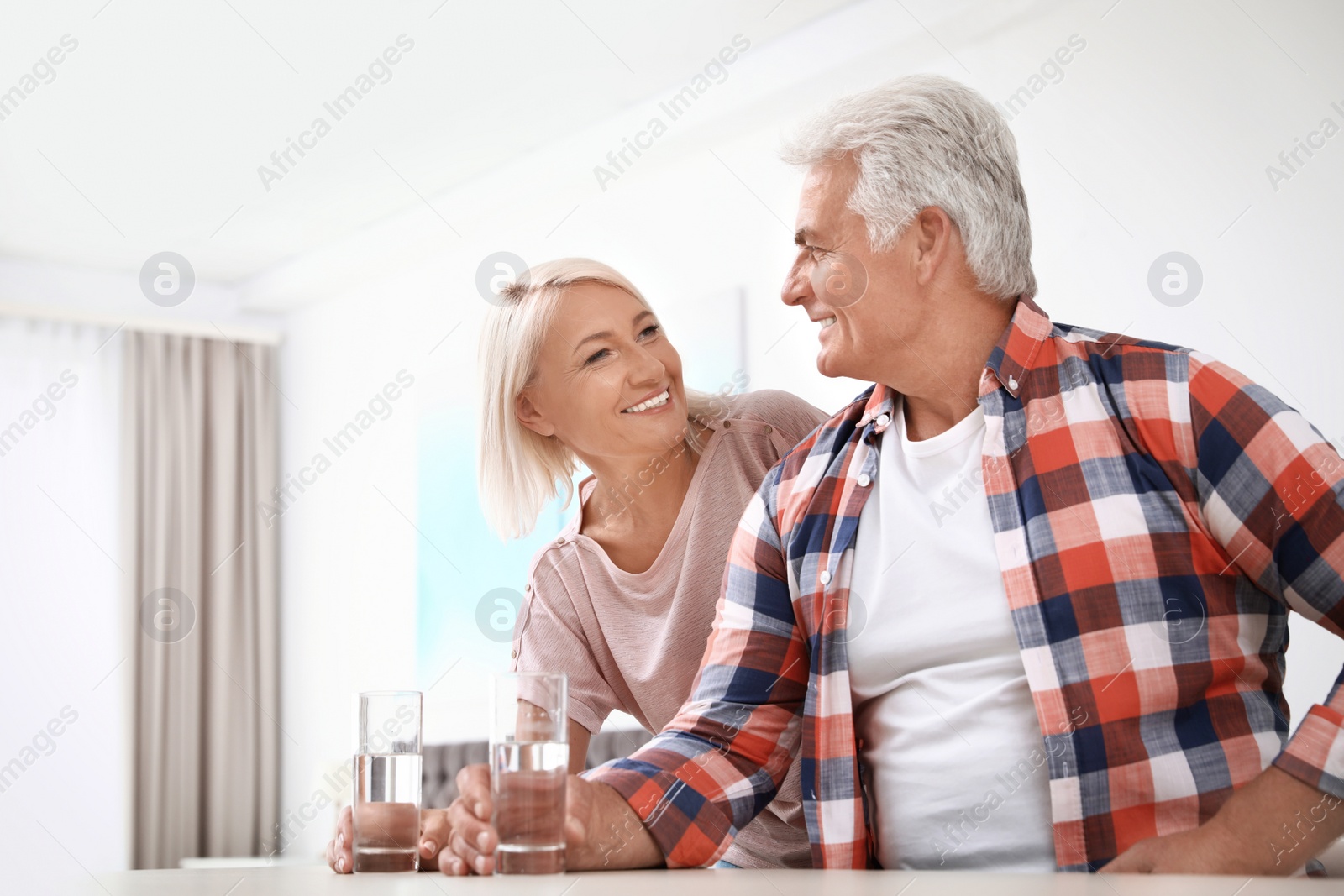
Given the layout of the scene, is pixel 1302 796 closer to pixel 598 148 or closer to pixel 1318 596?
pixel 1318 596

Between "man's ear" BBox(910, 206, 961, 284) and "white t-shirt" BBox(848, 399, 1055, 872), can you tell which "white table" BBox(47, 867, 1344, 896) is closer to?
"white t-shirt" BBox(848, 399, 1055, 872)

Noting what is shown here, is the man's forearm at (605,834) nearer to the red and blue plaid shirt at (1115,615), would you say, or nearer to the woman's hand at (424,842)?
the red and blue plaid shirt at (1115,615)

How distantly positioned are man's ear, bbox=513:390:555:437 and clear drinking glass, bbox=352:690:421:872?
43.6 inches

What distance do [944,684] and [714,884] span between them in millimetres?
502

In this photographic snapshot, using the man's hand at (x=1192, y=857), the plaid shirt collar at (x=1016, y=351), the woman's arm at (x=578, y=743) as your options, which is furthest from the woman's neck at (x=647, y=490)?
the man's hand at (x=1192, y=857)

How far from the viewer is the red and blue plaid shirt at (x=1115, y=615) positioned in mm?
1122

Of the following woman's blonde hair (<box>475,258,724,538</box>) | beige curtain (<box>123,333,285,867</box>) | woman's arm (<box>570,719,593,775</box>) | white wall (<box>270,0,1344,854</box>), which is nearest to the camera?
woman's arm (<box>570,719,593,775</box>)

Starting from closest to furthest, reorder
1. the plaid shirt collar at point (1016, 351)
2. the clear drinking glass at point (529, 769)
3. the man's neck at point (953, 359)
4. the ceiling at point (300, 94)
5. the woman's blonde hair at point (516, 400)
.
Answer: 1. the clear drinking glass at point (529, 769)
2. the plaid shirt collar at point (1016, 351)
3. the man's neck at point (953, 359)
4. the woman's blonde hair at point (516, 400)
5. the ceiling at point (300, 94)

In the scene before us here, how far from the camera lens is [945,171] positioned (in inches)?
58.4

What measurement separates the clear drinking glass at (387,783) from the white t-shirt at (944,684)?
569 mm

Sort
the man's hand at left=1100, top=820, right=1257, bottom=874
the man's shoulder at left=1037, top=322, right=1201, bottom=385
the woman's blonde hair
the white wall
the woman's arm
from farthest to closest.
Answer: the white wall
the woman's blonde hair
the woman's arm
the man's shoulder at left=1037, top=322, right=1201, bottom=385
the man's hand at left=1100, top=820, right=1257, bottom=874

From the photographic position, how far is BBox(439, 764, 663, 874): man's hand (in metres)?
0.98

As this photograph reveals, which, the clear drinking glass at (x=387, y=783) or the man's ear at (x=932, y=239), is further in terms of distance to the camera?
the man's ear at (x=932, y=239)

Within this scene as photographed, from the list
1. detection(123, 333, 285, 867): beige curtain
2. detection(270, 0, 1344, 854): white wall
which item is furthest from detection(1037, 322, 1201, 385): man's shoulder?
detection(123, 333, 285, 867): beige curtain
